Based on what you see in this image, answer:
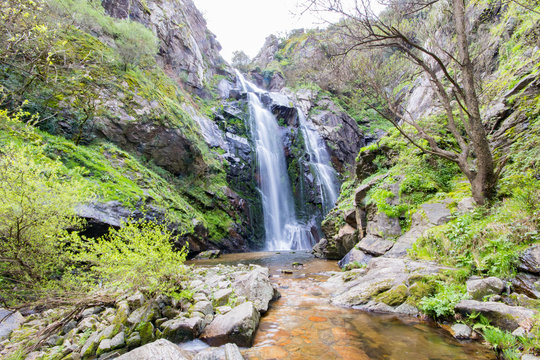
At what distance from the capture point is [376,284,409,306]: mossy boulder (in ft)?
13.6

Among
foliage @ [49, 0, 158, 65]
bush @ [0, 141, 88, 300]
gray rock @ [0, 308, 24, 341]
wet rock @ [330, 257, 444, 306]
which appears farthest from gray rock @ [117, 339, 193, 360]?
foliage @ [49, 0, 158, 65]

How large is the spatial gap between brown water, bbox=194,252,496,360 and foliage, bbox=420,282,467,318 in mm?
232

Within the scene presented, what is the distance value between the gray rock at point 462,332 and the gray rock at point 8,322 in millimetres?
6412

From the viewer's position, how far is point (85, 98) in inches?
459

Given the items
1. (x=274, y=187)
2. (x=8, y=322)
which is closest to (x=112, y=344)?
(x=8, y=322)

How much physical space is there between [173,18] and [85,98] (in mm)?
20600

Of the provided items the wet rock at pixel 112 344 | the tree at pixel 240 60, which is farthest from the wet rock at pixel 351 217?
the tree at pixel 240 60

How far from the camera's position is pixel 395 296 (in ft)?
13.8

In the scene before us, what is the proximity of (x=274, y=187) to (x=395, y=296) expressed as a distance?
61.2 ft

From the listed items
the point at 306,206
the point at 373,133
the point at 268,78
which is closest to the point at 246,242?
the point at 306,206

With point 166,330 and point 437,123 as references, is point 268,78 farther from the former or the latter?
point 166,330

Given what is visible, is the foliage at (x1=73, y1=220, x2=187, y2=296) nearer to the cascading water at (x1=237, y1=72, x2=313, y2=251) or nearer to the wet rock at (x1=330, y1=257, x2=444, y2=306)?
the wet rock at (x1=330, y1=257, x2=444, y2=306)

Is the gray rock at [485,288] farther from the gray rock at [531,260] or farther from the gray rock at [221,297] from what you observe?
the gray rock at [221,297]

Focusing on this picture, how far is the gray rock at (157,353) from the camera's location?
261cm
